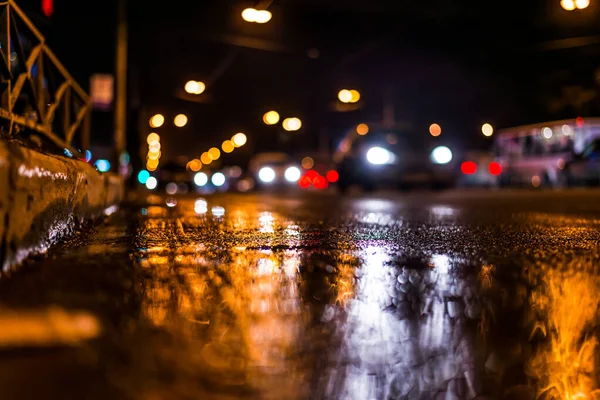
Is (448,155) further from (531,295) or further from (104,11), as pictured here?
(531,295)

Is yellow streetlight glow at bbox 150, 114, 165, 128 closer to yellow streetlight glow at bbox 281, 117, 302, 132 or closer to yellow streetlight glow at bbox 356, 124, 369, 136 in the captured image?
yellow streetlight glow at bbox 281, 117, 302, 132

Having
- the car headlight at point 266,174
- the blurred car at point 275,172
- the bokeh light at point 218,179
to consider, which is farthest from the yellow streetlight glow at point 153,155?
the car headlight at point 266,174

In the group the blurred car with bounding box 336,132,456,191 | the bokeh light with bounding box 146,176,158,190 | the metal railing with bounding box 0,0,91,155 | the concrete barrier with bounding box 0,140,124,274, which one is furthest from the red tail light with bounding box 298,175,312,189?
the concrete barrier with bounding box 0,140,124,274

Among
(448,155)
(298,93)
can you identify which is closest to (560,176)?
(448,155)

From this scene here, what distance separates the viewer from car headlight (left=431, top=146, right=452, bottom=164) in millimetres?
17688

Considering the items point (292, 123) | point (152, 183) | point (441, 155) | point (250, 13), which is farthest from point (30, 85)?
point (292, 123)

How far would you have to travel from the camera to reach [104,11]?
15.8m

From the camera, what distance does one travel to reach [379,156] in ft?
56.4

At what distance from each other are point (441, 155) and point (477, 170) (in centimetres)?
194

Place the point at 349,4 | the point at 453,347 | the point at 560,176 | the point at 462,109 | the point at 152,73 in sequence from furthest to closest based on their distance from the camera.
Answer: the point at 462,109, the point at 560,176, the point at 152,73, the point at 349,4, the point at 453,347

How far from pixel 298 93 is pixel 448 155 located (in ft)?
30.1

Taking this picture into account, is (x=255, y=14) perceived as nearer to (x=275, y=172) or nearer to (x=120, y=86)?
(x=120, y=86)

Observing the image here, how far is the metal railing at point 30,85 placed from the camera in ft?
15.7

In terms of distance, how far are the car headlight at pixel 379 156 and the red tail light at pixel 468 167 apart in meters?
2.26
